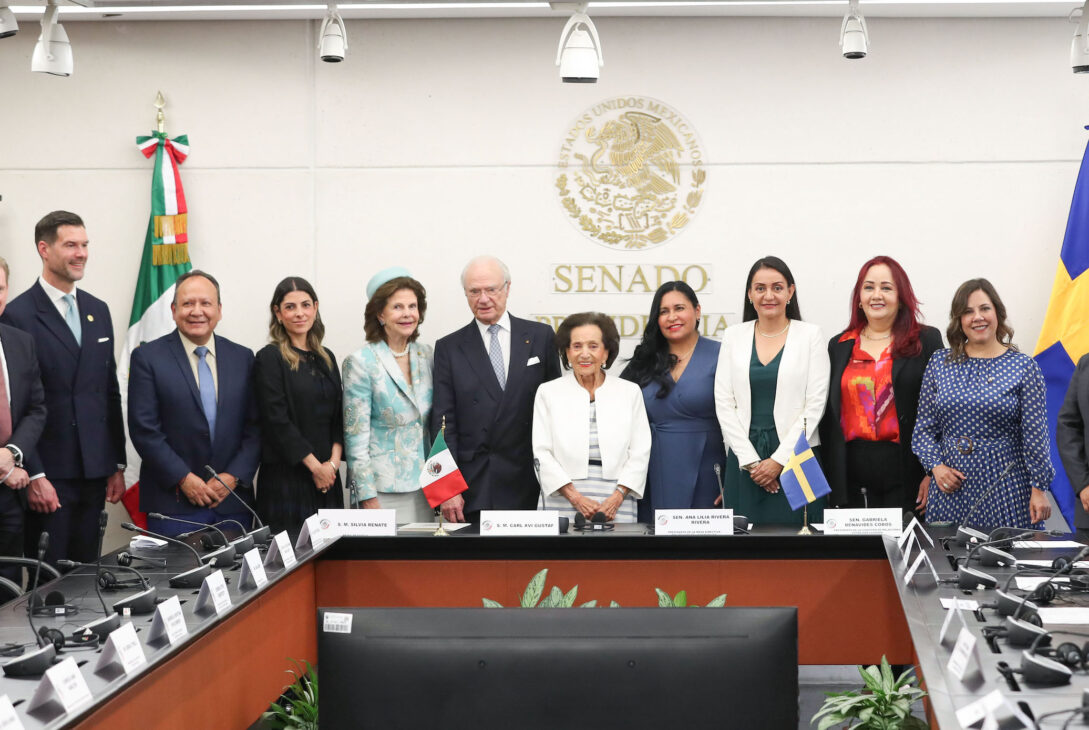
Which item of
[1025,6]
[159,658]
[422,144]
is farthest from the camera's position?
[422,144]

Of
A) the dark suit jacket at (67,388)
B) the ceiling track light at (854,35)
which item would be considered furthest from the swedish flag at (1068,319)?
the dark suit jacket at (67,388)

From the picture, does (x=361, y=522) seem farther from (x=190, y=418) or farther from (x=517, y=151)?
(x=517, y=151)

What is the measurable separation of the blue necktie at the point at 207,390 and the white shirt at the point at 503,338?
1052 mm

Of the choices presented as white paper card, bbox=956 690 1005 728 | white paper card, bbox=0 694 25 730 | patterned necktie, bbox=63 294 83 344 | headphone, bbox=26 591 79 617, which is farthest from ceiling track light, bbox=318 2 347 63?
white paper card, bbox=956 690 1005 728

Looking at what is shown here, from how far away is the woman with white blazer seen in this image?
4312 mm

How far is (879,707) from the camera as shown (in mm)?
2494

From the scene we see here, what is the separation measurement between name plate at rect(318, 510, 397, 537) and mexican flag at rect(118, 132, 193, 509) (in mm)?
2243

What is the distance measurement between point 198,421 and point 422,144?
6.26 ft

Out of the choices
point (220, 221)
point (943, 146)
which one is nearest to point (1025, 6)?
point (943, 146)

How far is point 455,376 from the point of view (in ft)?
14.7

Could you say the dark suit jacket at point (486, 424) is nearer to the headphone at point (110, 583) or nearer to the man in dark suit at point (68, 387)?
the man in dark suit at point (68, 387)

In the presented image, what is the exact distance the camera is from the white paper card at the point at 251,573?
9.12ft

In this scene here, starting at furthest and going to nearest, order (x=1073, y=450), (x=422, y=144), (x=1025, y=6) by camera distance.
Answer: (x=422, y=144)
(x=1025, y=6)
(x=1073, y=450)

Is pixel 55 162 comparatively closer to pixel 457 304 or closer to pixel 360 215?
pixel 360 215
